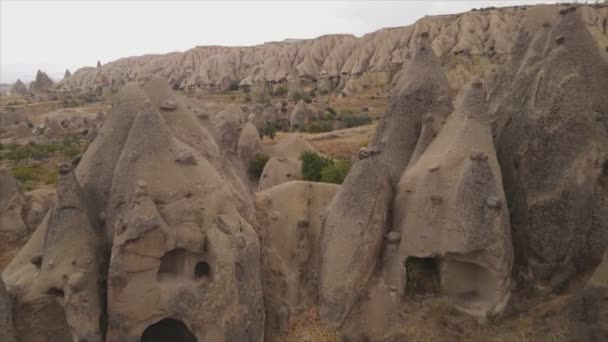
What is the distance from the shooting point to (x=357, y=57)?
257 feet

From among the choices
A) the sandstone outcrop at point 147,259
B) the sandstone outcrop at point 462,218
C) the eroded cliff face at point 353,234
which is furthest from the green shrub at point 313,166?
the sandstone outcrop at point 147,259

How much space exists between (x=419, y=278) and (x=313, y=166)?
27.8ft

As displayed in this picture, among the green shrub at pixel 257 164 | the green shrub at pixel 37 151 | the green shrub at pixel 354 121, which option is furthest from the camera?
the green shrub at pixel 354 121

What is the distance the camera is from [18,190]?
43.4 ft

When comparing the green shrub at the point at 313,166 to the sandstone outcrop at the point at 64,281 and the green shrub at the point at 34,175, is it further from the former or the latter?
the green shrub at the point at 34,175

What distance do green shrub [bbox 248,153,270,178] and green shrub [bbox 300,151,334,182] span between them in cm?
199

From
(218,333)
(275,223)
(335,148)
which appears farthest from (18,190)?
(335,148)

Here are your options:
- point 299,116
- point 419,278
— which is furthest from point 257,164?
point 299,116

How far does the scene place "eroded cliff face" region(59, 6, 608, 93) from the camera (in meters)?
53.9

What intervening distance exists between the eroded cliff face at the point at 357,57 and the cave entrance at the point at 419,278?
33.7 metres

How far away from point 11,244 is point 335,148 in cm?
1714

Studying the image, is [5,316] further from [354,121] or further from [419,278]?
[354,121]

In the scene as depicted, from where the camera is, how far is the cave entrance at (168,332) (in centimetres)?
674

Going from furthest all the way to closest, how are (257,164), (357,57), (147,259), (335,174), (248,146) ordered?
(357,57) < (248,146) < (257,164) < (335,174) < (147,259)
